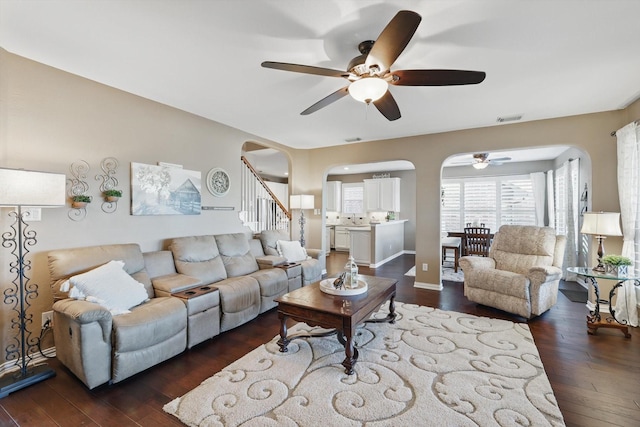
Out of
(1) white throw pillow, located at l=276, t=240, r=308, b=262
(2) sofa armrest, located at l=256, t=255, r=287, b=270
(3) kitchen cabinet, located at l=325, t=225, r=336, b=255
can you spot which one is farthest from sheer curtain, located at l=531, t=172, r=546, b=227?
(2) sofa armrest, located at l=256, t=255, r=287, b=270

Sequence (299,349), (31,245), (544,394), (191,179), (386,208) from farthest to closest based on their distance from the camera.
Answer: (386,208) < (191,179) < (299,349) < (31,245) < (544,394)

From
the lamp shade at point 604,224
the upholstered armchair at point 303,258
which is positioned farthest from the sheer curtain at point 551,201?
the upholstered armchair at point 303,258

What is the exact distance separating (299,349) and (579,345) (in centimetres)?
→ 275

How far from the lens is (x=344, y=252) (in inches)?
A: 348

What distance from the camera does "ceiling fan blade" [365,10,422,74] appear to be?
4.99 ft

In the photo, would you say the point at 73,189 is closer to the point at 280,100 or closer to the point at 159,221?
the point at 159,221

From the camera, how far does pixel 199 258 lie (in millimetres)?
3457

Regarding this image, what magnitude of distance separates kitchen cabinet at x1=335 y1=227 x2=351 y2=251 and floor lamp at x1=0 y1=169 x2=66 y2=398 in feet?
24.1

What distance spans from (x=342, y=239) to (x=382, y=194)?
1913 mm

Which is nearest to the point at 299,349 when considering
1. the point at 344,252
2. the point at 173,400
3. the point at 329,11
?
the point at 173,400

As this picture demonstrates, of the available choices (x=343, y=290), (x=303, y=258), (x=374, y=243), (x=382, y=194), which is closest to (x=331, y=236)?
(x=382, y=194)

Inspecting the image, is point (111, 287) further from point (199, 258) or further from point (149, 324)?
point (199, 258)

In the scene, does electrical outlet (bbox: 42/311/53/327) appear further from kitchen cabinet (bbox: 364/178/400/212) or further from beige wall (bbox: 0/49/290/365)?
kitchen cabinet (bbox: 364/178/400/212)

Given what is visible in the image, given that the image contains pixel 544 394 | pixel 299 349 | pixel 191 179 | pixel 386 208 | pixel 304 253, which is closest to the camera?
pixel 544 394
